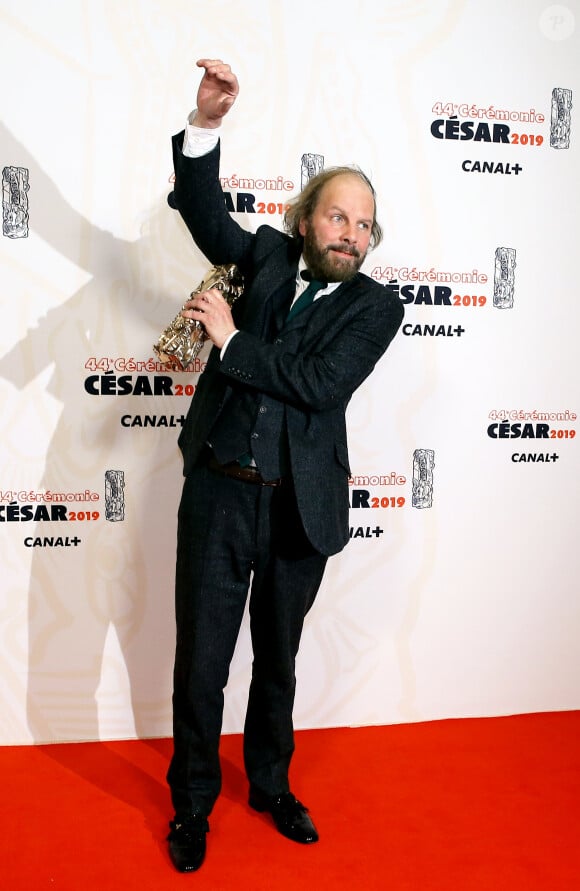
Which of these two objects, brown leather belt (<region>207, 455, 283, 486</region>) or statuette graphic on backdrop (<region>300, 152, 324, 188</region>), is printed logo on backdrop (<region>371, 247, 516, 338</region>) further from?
brown leather belt (<region>207, 455, 283, 486</region>)

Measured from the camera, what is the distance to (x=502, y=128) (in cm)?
306

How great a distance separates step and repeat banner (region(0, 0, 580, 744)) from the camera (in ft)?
9.14

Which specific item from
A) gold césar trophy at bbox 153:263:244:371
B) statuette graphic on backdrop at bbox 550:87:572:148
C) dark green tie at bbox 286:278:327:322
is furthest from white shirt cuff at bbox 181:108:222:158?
statuette graphic on backdrop at bbox 550:87:572:148

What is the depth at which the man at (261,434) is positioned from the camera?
218 centimetres

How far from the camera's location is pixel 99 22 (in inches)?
108

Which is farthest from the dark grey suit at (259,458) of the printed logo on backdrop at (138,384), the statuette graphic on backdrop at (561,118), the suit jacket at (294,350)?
the statuette graphic on backdrop at (561,118)

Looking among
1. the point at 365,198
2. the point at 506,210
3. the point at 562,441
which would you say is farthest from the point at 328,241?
the point at 562,441

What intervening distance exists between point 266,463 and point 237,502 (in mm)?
158

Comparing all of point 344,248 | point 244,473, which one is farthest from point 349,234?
point 244,473

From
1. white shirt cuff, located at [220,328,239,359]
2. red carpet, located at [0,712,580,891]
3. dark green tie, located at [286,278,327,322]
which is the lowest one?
red carpet, located at [0,712,580,891]

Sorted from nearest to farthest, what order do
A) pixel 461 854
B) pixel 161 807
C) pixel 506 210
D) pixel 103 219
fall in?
1. pixel 461 854
2. pixel 161 807
3. pixel 103 219
4. pixel 506 210

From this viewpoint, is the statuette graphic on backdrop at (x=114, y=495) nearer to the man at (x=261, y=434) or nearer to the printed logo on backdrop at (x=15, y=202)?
the man at (x=261, y=434)

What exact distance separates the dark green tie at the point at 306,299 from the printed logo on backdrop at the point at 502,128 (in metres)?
1.01

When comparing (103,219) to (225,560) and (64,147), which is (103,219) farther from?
(225,560)
